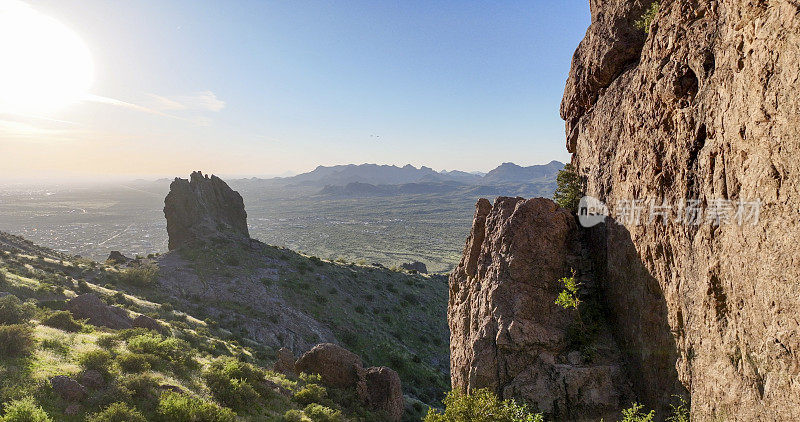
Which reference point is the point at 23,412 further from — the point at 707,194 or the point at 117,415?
the point at 707,194

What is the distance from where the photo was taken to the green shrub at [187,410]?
16.1 metres

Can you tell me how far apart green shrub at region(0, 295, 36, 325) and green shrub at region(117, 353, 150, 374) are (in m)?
7.32

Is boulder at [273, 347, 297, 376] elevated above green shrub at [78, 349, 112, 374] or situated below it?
below

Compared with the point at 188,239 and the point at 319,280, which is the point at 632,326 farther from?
the point at 188,239

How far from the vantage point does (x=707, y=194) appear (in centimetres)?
1091

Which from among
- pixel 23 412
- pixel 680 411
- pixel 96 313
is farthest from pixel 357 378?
pixel 680 411

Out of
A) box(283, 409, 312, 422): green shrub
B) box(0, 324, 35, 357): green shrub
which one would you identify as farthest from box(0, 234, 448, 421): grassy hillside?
box(283, 409, 312, 422): green shrub

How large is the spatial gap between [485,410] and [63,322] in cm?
2591

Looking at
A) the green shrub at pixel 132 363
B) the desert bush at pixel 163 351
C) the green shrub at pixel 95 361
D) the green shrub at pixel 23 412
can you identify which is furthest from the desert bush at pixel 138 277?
the green shrub at pixel 23 412

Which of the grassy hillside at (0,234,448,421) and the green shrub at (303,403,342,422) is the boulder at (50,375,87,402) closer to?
the grassy hillside at (0,234,448,421)

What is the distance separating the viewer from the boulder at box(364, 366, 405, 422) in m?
26.0

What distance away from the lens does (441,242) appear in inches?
6280

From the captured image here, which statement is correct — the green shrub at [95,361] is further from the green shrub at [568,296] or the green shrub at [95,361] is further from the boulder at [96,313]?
the green shrub at [568,296]

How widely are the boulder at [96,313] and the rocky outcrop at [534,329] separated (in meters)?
24.1
